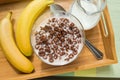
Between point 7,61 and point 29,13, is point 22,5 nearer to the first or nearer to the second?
point 29,13

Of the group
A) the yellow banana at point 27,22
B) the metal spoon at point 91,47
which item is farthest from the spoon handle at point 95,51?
the yellow banana at point 27,22

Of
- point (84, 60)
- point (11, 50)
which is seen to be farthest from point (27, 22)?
point (84, 60)

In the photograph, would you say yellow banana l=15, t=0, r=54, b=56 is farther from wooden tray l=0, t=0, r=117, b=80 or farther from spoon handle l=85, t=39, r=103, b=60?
spoon handle l=85, t=39, r=103, b=60

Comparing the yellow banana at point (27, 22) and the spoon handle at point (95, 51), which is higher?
the yellow banana at point (27, 22)

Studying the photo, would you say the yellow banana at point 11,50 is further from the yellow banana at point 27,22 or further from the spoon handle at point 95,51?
the spoon handle at point 95,51

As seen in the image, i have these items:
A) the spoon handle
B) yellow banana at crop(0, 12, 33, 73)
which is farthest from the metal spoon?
yellow banana at crop(0, 12, 33, 73)

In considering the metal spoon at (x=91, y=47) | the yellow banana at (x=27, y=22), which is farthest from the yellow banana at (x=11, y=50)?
the metal spoon at (x=91, y=47)

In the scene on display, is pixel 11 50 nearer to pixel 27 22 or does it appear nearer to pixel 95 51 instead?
pixel 27 22
